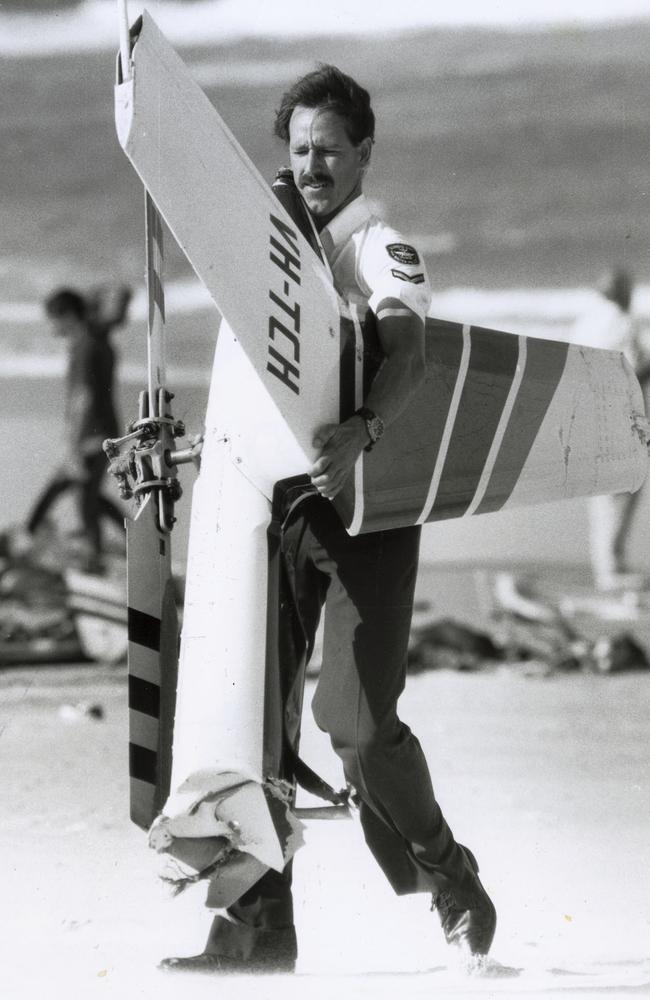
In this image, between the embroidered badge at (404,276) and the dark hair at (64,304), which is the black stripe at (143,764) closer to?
the embroidered badge at (404,276)

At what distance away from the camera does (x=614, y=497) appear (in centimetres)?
724

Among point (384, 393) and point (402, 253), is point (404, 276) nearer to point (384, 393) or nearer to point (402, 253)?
point (402, 253)

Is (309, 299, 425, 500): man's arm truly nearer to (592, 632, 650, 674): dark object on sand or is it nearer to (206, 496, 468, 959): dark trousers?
(206, 496, 468, 959): dark trousers

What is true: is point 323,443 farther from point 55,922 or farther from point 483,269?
point 483,269

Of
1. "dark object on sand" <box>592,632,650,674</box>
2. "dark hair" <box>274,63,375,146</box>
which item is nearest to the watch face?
"dark hair" <box>274,63,375,146</box>

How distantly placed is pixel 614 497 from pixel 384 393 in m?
5.31

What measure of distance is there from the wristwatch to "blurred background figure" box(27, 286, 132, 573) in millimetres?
4975

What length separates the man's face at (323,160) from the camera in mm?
Result: 2246

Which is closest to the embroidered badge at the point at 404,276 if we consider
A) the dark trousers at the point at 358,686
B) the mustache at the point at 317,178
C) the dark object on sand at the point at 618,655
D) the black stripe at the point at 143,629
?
the mustache at the point at 317,178

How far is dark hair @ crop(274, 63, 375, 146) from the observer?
88.7 inches

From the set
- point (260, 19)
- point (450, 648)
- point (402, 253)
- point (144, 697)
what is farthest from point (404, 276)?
point (260, 19)

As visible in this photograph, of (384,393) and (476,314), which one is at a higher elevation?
(384,393)

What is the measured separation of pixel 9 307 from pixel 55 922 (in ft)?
17.2

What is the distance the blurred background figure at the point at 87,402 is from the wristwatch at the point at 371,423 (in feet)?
16.3
